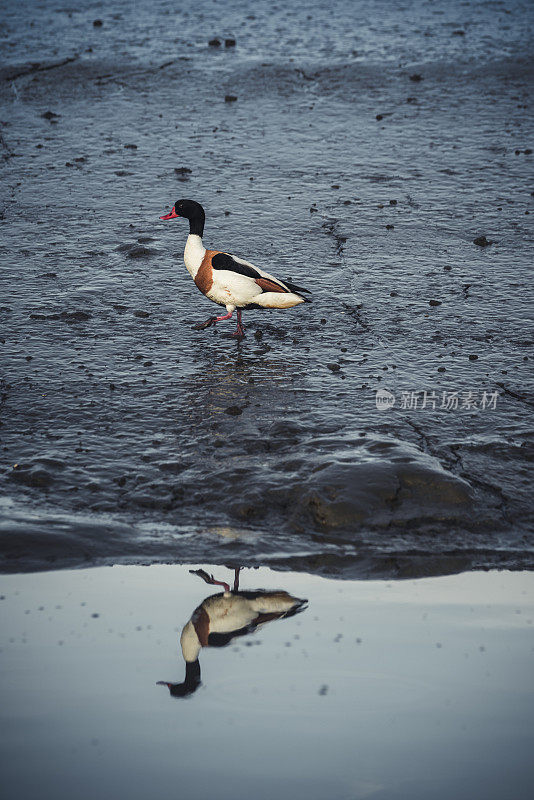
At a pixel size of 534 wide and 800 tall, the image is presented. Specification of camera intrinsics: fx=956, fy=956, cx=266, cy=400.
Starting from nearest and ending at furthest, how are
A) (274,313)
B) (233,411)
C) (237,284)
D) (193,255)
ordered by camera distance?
(233,411) < (237,284) < (193,255) < (274,313)

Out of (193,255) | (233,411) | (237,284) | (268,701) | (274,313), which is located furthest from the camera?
(274,313)

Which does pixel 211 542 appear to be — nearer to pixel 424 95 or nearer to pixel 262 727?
pixel 262 727

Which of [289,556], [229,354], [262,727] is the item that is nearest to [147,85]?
[229,354]

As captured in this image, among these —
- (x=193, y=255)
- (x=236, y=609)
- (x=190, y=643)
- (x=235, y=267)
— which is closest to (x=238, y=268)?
(x=235, y=267)

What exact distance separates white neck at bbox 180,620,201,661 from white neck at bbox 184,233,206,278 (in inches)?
145

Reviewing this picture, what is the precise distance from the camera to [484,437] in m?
6.04

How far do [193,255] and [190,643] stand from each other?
3.94 meters

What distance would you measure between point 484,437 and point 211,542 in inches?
79.6

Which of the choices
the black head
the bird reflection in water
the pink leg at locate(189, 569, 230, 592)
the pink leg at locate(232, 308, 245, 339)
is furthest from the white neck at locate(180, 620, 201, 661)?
the black head

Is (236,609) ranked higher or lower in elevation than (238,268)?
lower

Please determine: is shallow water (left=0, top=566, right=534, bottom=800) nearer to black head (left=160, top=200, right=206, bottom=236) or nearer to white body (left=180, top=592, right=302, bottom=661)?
white body (left=180, top=592, right=302, bottom=661)

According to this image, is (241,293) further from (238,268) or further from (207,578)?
(207,578)

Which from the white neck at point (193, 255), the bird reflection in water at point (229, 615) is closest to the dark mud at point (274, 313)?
the bird reflection in water at point (229, 615)

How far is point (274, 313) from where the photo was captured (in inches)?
322
